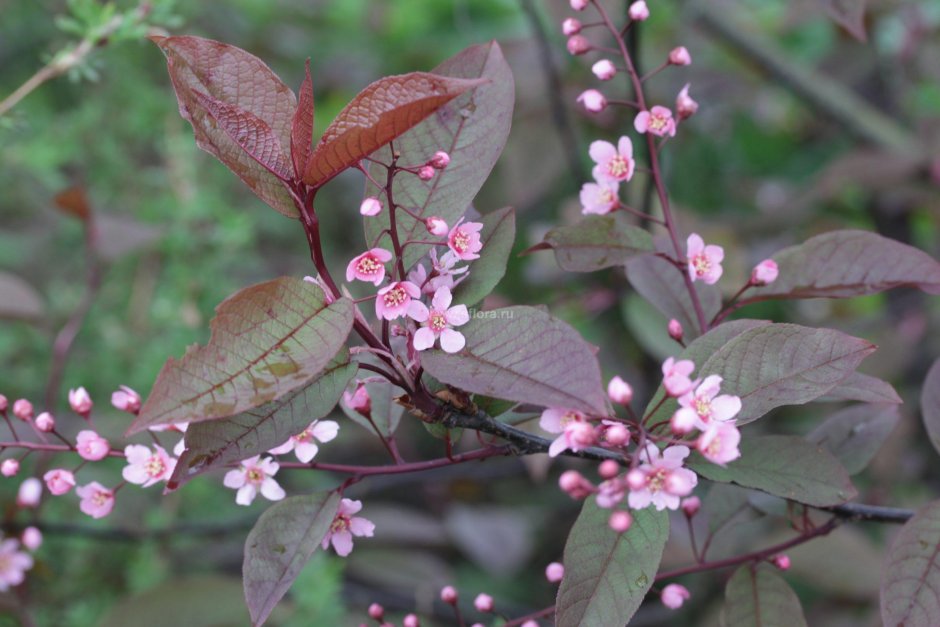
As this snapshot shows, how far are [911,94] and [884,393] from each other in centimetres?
A: 265

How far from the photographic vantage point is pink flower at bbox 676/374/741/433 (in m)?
0.83

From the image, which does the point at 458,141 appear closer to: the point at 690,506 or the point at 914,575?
the point at 690,506

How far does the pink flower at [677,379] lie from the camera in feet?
2.57

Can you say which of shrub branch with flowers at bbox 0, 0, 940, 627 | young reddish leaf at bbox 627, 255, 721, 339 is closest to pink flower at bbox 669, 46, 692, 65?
shrub branch with flowers at bbox 0, 0, 940, 627

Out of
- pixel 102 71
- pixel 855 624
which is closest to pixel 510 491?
pixel 855 624

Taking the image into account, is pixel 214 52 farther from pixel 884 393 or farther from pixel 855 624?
pixel 855 624

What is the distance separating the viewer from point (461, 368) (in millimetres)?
810

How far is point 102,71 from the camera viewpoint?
7.92ft

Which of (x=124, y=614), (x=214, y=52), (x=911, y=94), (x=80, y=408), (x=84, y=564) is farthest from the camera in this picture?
(x=911, y=94)

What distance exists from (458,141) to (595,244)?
21 cm

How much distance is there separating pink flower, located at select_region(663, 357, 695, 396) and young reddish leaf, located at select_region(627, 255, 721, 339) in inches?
13.1

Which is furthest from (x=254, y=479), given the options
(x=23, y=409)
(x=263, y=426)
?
(x=23, y=409)

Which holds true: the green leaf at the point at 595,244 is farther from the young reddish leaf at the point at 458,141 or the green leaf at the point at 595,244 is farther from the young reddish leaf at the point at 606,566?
the young reddish leaf at the point at 606,566

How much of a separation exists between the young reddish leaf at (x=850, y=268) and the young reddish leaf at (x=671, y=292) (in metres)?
0.07
